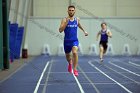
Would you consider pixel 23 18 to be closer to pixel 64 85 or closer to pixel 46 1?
pixel 46 1

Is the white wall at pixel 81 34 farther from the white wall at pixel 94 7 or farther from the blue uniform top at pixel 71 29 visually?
the blue uniform top at pixel 71 29

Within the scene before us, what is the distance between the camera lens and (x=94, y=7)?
96.1ft

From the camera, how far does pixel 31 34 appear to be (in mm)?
28562

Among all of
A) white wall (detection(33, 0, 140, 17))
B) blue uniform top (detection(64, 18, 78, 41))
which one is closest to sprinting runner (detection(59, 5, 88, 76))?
blue uniform top (detection(64, 18, 78, 41))

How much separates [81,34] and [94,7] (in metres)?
2.28

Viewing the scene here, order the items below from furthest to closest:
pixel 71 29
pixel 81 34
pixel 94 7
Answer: pixel 94 7
pixel 81 34
pixel 71 29

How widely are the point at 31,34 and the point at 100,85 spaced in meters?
18.6

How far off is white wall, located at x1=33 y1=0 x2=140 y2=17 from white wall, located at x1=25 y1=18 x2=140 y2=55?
737mm

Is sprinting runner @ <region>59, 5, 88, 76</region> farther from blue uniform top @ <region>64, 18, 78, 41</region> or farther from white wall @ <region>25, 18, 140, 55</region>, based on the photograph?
white wall @ <region>25, 18, 140, 55</region>

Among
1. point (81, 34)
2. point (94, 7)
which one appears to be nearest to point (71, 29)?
point (81, 34)

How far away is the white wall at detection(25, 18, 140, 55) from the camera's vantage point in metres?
28.6

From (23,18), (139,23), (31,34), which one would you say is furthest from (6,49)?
(139,23)

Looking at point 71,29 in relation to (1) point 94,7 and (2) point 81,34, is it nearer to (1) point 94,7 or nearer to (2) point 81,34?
(2) point 81,34

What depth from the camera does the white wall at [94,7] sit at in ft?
95.4
